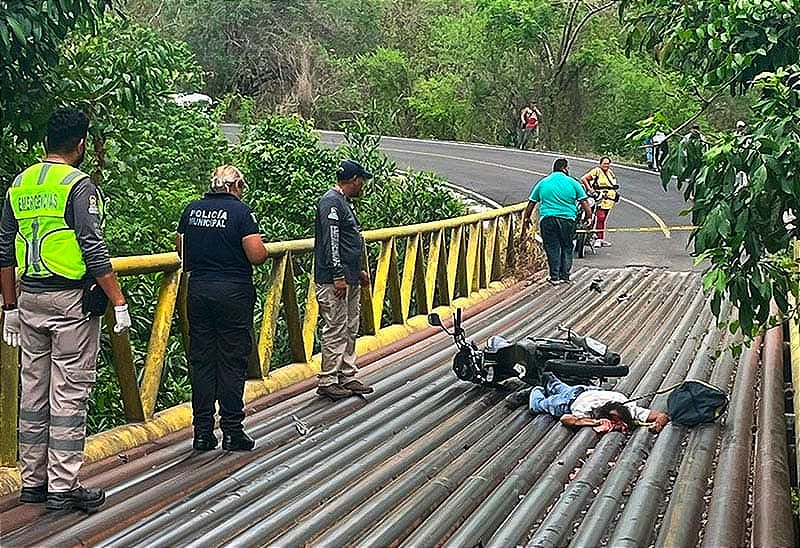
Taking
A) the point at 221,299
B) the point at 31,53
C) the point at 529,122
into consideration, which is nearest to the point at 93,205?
the point at 221,299

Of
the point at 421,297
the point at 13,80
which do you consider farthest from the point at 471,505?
the point at 421,297

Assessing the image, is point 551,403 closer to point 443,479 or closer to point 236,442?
point 443,479

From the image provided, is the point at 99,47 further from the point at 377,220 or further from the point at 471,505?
the point at 377,220

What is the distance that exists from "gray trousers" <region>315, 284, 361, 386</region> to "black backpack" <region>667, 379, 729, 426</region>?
7.09 feet

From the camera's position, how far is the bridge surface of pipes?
14.8 feet

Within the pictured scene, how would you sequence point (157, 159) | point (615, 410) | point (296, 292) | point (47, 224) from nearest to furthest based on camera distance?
point (47, 224), point (615, 410), point (296, 292), point (157, 159)

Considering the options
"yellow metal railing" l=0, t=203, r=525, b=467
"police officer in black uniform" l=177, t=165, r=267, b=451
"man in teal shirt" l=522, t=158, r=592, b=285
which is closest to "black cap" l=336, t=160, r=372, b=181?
"yellow metal railing" l=0, t=203, r=525, b=467

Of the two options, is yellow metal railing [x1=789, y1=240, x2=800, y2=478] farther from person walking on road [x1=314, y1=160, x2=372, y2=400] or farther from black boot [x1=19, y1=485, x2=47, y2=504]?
black boot [x1=19, y1=485, x2=47, y2=504]

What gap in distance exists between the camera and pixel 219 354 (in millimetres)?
5793

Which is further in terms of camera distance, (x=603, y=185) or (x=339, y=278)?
(x=603, y=185)

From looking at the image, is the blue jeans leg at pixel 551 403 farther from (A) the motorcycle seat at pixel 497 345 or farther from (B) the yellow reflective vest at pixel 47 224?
(B) the yellow reflective vest at pixel 47 224

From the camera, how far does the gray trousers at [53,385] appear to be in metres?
4.68

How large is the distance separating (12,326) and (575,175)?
2380cm

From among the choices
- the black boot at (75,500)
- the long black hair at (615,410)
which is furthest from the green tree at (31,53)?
the long black hair at (615,410)
